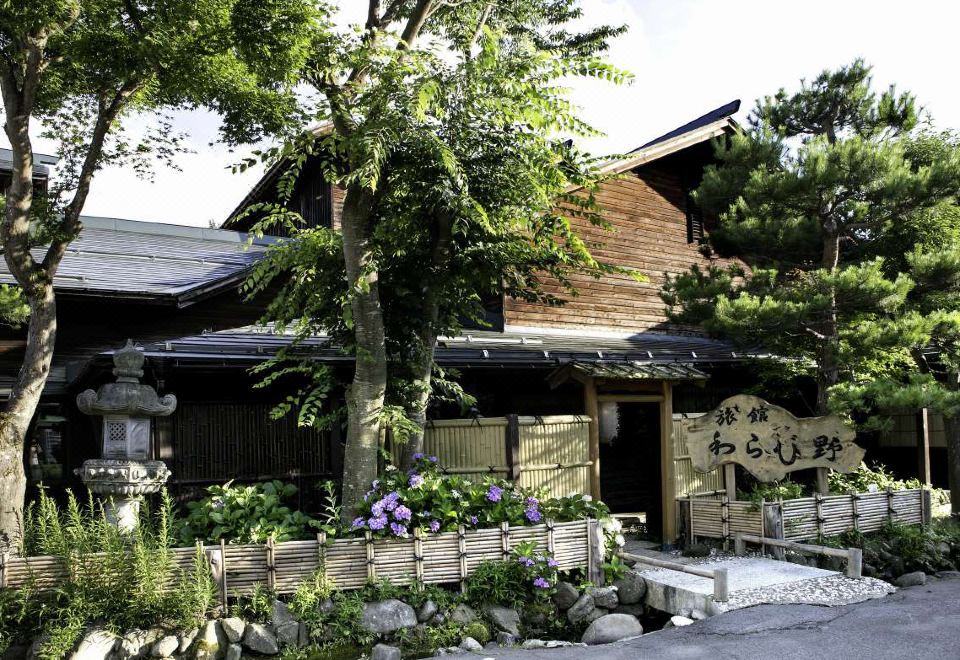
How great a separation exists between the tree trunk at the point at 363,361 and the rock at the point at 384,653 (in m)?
1.77

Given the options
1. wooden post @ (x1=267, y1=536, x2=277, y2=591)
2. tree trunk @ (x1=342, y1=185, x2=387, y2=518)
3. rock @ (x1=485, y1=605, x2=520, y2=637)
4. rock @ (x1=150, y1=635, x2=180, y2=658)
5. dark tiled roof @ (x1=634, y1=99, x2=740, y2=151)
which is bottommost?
rock @ (x1=485, y1=605, x2=520, y2=637)

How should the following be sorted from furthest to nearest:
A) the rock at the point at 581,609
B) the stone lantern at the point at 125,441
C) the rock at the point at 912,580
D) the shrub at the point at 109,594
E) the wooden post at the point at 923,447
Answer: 1. the wooden post at the point at 923,447
2. the rock at the point at 912,580
3. the rock at the point at 581,609
4. the stone lantern at the point at 125,441
5. the shrub at the point at 109,594

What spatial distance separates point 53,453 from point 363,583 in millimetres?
5488

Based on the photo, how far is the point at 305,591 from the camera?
7156 mm

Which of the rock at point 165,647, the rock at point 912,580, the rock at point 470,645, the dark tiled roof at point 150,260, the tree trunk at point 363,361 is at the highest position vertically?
the dark tiled roof at point 150,260

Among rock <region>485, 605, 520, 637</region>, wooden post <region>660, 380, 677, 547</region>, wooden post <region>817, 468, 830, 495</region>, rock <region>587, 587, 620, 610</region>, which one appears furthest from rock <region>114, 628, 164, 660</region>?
wooden post <region>817, 468, 830, 495</region>

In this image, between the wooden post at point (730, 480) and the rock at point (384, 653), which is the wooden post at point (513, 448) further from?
the rock at point (384, 653)

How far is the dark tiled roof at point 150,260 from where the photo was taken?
10281 millimetres

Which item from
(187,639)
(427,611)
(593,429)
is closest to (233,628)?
(187,639)

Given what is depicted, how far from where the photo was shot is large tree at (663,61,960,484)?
10.6 m

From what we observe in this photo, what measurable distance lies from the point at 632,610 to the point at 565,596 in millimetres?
826

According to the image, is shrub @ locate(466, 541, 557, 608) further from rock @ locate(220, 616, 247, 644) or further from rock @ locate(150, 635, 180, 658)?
rock @ locate(150, 635, 180, 658)

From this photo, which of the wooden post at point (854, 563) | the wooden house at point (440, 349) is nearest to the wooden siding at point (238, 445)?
the wooden house at point (440, 349)

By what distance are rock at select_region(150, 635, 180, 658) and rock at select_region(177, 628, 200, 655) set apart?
3cm
